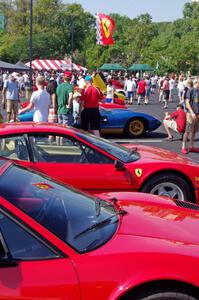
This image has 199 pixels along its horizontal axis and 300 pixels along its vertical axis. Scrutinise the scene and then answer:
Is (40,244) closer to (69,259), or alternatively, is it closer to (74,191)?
(69,259)

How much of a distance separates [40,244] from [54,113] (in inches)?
Result: 412

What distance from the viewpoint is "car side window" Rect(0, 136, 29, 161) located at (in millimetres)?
6184

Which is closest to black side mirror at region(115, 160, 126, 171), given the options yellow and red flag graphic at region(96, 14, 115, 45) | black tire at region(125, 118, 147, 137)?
black tire at region(125, 118, 147, 137)

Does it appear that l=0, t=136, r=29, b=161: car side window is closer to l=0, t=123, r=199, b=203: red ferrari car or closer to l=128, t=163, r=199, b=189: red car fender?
l=0, t=123, r=199, b=203: red ferrari car

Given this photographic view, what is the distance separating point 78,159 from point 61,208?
10.5 ft

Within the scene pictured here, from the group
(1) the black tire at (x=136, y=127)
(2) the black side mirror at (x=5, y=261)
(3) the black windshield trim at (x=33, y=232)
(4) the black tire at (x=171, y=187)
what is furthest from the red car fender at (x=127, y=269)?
(1) the black tire at (x=136, y=127)

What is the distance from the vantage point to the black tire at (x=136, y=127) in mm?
14508

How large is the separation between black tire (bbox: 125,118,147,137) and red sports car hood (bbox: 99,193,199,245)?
33.6 ft

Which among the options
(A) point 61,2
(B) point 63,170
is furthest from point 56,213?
(A) point 61,2

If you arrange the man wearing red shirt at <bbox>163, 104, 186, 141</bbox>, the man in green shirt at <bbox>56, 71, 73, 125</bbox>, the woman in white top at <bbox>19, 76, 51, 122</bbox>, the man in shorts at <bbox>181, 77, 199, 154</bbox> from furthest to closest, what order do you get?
the man wearing red shirt at <bbox>163, 104, 186, 141</bbox>, the man in green shirt at <bbox>56, 71, 73, 125</bbox>, the man in shorts at <bbox>181, 77, 199, 154</bbox>, the woman in white top at <bbox>19, 76, 51, 122</bbox>

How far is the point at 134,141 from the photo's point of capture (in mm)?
14031

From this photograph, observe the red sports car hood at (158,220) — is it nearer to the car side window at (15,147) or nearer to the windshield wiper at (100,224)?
the windshield wiper at (100,224)

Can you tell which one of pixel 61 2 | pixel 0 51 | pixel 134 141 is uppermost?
pixel 61 2

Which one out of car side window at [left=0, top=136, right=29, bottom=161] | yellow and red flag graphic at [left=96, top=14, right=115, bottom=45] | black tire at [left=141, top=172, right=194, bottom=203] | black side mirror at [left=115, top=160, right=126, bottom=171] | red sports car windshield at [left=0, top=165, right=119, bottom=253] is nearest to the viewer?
red sports car windshield at [left=0, top=165, right=119, bottom=253]
